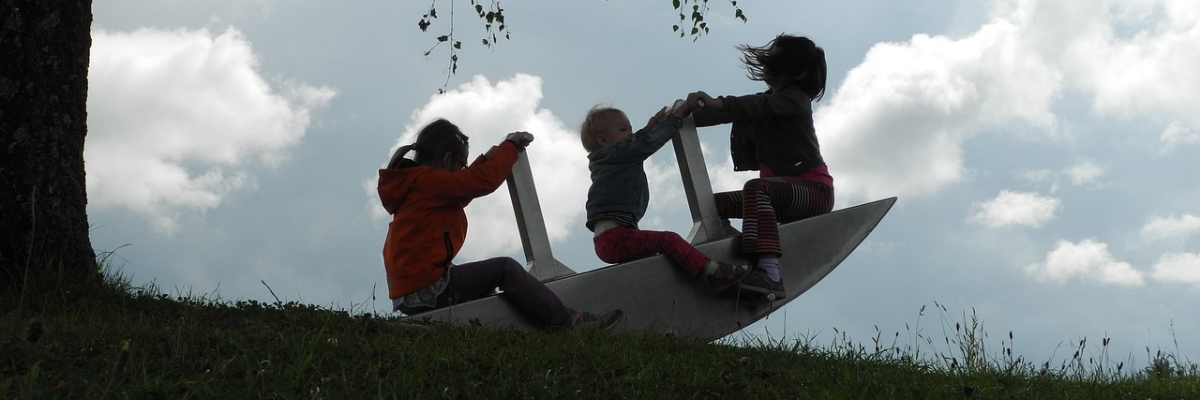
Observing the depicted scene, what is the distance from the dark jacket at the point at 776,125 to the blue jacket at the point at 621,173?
51 centimetres

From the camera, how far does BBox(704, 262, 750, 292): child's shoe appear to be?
7.24 meters

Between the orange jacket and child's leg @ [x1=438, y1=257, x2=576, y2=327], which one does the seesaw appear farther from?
the orange jacket

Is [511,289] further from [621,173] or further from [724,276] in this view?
[724,276]

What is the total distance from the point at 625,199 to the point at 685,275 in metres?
0.66

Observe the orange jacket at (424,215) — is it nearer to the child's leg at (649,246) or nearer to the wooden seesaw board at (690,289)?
the wooden seesaw board at (690,289)

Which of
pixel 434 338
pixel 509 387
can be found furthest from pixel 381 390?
pixel 434 338

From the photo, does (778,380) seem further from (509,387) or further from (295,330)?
(295,330)

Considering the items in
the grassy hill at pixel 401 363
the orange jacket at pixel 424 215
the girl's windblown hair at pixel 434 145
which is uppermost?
the girl's windblown hair at pixel 434 145

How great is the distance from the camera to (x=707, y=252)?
745 centimetres

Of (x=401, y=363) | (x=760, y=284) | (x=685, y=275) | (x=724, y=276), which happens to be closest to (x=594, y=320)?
(x=685, y=275)

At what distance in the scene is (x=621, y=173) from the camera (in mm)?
7184

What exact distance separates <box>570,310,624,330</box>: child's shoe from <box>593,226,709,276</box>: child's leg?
46 cm

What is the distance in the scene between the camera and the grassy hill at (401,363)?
3.95m

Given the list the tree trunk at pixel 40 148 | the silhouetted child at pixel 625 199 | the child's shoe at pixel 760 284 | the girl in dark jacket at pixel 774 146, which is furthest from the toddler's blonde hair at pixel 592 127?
the tree trunk at pixel 40 148
